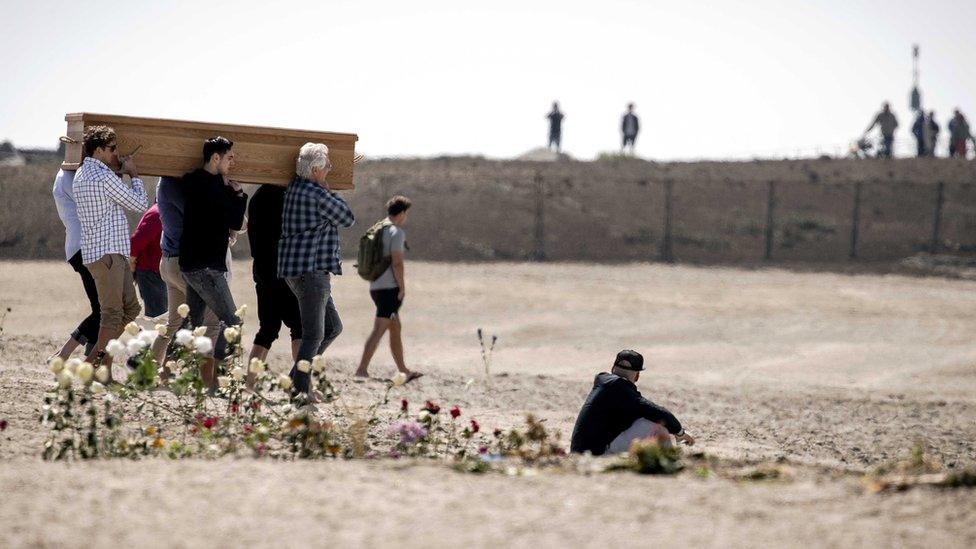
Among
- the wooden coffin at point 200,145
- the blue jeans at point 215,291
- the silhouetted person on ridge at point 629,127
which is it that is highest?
the silhouetted person on ridge at point 629,127

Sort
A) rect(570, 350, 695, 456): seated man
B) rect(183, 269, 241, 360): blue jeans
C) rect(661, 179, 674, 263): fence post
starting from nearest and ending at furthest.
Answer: rect(570, 350, 695, 456): seated man
rect(183, 269, 241, 360): blue jeans
rect(661, 179, 674, 263): fence post

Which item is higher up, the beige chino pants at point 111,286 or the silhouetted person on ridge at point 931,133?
the silhouetted person on ridge at point 931,133

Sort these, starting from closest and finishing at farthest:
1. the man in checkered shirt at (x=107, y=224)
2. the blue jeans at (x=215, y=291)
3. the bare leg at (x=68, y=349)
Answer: the man in checkered shirt at (x=107, y=224) → the blue jeans at (x=215, y=291) → the bare leg at (x=68, y=349)

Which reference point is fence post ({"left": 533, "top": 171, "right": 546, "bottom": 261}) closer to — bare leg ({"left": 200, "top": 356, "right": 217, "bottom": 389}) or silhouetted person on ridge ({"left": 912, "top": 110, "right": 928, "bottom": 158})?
silhouetted person on ridge ({"left": 912, "top": 110, "right": 928, "bottom": 158})

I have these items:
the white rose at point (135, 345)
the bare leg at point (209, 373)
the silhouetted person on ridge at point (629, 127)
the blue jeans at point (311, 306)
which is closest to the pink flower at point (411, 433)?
the white rose at point (135, 345)

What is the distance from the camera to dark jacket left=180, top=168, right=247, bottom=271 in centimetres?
824

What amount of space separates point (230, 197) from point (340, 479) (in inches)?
134

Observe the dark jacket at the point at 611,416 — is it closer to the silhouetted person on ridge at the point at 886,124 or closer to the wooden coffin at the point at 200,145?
the wooden coffin at the point at 200,145

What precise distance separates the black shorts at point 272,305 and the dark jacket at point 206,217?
446 mm

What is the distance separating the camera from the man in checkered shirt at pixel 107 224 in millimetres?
8180

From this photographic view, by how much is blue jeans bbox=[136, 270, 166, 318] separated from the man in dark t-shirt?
132 centimetres

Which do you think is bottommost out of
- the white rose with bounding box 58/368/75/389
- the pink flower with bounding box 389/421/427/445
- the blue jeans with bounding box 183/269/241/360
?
the pink flower with bounding box 389/421/427/445

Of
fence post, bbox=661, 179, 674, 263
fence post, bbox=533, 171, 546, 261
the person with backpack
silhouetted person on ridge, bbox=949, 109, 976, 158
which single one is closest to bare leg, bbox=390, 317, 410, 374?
the person with backpack

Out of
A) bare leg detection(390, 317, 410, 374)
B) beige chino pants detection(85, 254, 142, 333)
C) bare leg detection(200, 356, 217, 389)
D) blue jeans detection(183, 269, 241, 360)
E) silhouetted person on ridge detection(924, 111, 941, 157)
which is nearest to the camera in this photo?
blue jeans detection(183, 269, 241, 360)
